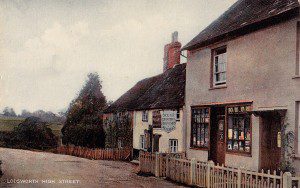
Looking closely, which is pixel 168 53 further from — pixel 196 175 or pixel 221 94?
pixel 196 175

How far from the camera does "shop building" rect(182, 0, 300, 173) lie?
12.2m

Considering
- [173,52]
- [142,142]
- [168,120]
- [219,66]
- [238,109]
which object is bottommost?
[142,142]

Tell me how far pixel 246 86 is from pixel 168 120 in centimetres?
934

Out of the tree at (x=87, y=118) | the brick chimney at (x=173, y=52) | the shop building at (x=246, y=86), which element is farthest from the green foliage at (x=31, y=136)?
the shop building at (x=246, y=86)

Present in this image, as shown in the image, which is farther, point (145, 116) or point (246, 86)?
point (145, 116)

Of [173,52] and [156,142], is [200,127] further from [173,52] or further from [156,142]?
[173,52]

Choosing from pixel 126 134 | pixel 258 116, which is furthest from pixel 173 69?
pixel 258 116

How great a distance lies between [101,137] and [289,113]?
23.8m

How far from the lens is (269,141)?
13406 millimetres

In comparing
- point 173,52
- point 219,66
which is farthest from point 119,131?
point 219,66

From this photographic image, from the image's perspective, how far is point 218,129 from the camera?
1619 cm

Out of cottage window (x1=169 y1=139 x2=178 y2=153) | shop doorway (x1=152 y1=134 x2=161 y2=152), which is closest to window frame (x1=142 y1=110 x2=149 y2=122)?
shop doorway (x1=152 y1=134 x2=161 y2=152)

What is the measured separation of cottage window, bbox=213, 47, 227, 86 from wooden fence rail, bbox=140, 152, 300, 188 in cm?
404

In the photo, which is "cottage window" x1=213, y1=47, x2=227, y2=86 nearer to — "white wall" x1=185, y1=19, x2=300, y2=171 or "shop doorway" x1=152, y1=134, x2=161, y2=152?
"white wall" x1=185, y1=19, x2=300, y2=171
